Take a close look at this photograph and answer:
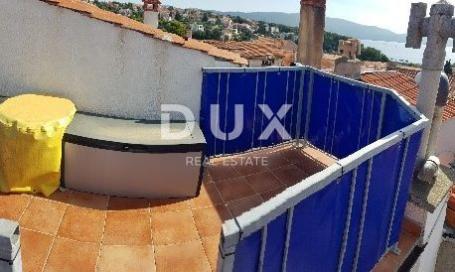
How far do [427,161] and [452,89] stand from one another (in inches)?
802

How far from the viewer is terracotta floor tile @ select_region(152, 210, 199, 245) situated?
455 centimetres

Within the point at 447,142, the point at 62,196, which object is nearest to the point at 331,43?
the point at 447,142

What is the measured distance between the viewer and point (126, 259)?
413 centimetres

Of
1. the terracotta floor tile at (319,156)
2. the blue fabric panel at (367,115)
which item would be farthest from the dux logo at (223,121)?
the blue fabric panel at (367,115)

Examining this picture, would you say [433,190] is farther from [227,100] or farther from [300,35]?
[300,35]

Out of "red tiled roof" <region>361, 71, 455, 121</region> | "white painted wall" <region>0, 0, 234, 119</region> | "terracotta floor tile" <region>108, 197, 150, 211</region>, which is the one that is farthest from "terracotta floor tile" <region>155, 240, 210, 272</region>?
"red tiled roof" <region>361, 71, 455, 121</region>

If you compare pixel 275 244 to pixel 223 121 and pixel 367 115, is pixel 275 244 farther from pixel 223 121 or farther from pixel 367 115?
pixel 223 121

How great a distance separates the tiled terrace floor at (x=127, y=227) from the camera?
4078 mm

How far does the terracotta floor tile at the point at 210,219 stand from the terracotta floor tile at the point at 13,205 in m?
2.20

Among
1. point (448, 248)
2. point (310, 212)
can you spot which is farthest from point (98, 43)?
point (448, 248)

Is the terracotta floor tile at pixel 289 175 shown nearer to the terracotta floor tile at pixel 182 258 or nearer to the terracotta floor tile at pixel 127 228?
the terracotta floor tile at pixel 182 258

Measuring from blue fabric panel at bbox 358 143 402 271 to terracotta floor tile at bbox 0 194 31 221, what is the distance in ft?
13.3

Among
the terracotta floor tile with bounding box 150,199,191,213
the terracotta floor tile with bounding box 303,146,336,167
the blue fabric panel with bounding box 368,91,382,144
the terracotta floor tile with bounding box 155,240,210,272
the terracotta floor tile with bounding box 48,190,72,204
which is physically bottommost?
the terracotta floor tile with bounding box 155,240,210,272

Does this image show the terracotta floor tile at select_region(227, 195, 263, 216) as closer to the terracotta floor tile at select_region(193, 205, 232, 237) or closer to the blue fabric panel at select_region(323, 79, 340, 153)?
the terracotta floor tile at select_region(193, 205, 232, 237)
